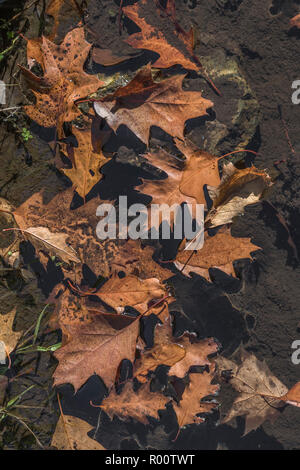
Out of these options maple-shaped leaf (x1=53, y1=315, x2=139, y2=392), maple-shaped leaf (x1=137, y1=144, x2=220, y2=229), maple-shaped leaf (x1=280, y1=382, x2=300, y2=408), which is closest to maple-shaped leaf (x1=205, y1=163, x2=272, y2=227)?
maple-shaped leaf (x1=137, y1=144, x2=220, y2=229)

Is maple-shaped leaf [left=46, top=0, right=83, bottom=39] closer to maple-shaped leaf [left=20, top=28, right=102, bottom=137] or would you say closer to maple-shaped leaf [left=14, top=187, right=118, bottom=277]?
maple-shaped leaf [left=20, top=28, right=102, bottom=137]

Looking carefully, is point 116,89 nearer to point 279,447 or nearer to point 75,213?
point 75,213

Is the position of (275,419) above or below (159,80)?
below

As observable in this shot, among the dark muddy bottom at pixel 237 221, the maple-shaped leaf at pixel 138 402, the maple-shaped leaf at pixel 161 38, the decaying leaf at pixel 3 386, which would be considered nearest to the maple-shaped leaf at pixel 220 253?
the dark muddy bottom at pixel 237 221

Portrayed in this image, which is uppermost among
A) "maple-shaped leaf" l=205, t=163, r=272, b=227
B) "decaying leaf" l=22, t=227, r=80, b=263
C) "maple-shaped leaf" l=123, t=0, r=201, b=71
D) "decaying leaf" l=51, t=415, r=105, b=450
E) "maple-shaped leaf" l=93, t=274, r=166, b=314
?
"maple-shaped leaf" l=123, t=0, r=201, b=71

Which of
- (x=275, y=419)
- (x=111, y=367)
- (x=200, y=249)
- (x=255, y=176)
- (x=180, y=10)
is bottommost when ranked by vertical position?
(x=275, y=419)

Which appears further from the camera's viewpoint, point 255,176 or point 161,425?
point 161,425

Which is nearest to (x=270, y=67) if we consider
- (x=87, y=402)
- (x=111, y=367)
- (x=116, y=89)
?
(x=116, y=89)
